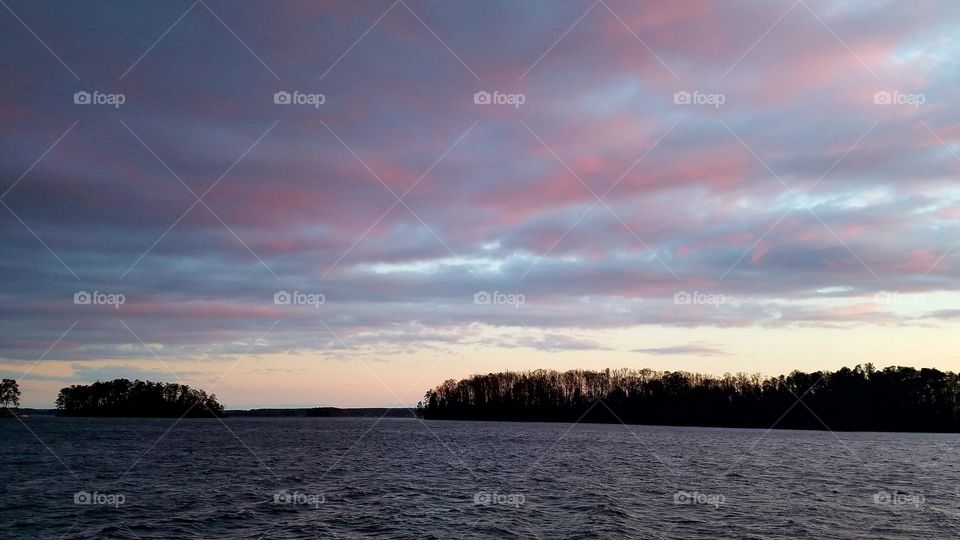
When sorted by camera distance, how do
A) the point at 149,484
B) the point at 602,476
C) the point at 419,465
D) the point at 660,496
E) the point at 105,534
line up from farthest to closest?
the point at 419,465, the point at 602,476, the point at 149,484, the point at 660,496, the point at 105,534

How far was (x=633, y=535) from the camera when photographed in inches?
1398

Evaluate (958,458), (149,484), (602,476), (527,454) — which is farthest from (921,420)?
(149,484)

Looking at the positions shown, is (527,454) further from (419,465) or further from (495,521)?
(495,521)

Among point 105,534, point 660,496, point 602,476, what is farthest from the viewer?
point 602,476

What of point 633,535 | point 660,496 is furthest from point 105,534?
point 660,496

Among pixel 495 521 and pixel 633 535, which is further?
pixel 495 521

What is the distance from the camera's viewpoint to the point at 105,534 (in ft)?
112

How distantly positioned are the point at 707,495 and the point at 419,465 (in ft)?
118

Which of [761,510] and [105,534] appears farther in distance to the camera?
[761,510]

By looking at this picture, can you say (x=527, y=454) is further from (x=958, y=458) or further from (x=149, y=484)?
(x=958, y=458)

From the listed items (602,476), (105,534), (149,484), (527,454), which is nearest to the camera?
(105,534)

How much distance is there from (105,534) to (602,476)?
44.3 metres

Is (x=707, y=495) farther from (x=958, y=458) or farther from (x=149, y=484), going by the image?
(x=958, y=458)

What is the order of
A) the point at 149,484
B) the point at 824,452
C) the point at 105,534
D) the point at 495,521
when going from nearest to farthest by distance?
1. the point at 105,534
2. the point at 495,521
3. the point at 149,484
4. the point at 824,452
